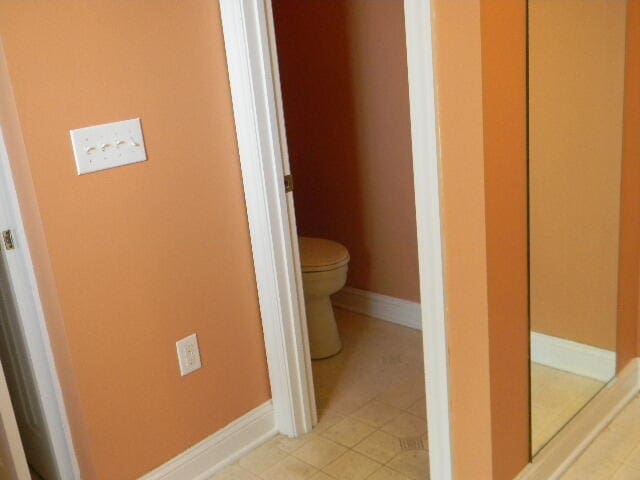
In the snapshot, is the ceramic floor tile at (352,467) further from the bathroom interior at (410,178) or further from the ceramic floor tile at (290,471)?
the bathroom interior at (410,178)

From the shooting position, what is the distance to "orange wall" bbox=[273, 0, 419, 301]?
2.77 meters

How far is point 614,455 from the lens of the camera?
200 cm

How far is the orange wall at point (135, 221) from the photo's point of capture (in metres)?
1.64

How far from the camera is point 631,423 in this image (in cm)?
214

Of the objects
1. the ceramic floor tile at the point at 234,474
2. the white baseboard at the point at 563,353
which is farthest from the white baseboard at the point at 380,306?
the ceramic floor tile at the point at 234,474

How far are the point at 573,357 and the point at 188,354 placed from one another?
111cm

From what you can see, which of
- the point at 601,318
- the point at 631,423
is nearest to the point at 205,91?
the point at 601,318

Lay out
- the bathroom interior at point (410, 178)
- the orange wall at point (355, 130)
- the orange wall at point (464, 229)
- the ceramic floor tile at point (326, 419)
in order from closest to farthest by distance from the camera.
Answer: the orange wall at point (464, 229), the bathroom interior at point (410, 178), the ceramic floor tile at point (326, 419), the orange wall at point (355, 130)

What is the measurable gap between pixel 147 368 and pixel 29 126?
28.4 inches

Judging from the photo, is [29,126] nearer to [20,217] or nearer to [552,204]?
[20,217]

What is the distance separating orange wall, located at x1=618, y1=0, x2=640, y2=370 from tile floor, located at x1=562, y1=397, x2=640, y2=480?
184 mm

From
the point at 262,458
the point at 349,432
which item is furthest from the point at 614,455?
the point at 262,458

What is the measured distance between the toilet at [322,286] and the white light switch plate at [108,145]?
104 centimetres

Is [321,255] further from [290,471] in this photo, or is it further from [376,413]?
[290,471]
